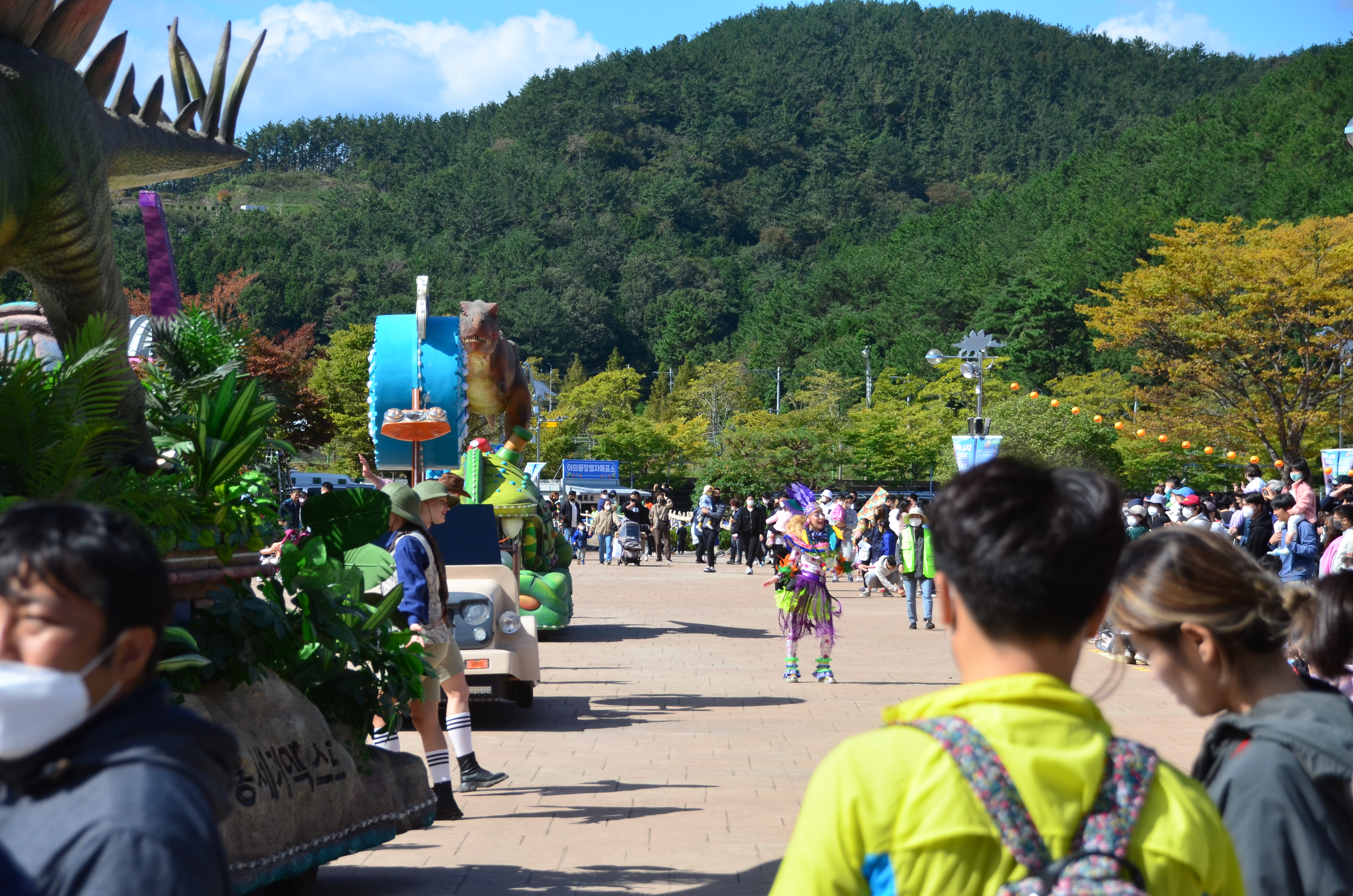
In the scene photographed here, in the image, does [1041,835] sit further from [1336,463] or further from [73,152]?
[1336,463]

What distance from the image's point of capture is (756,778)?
26.3 ft

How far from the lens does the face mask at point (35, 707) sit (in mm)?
1598

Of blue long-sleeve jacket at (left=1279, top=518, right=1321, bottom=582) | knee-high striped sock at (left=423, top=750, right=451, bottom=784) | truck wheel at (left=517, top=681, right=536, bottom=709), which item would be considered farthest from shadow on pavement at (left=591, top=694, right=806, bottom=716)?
blue long-sleeve jacket at (left=1279, top=518, right=1321, bottom=582)

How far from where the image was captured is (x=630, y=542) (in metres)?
31.2

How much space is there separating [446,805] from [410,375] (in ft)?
19.9

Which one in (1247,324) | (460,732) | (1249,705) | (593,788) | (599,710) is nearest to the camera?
(1249,705)

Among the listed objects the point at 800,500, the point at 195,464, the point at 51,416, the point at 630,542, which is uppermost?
the point at 51,416

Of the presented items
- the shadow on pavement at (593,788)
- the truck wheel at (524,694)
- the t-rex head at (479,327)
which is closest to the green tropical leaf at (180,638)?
the shadow on pavement at (593,788)

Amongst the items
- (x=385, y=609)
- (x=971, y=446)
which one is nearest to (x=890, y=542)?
(x=971, y=446)

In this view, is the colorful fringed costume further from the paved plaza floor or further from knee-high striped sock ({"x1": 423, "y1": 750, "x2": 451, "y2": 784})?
knee-high striped sock ({"x1": 423, "y1": 750, "x2": 451, "y2": 784})

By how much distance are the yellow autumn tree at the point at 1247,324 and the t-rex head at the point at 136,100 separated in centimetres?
2821

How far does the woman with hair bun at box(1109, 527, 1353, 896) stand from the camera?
2207mm

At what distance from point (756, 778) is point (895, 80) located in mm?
151320

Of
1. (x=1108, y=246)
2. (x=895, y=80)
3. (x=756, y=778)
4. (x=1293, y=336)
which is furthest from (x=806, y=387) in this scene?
(x=895, y=80)
